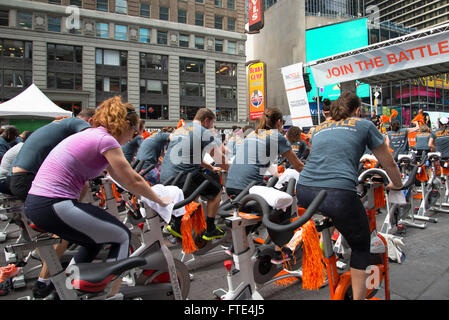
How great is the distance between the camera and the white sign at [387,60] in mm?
7918

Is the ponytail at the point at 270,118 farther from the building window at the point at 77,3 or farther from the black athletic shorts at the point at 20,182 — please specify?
the building window at the point at 77,3

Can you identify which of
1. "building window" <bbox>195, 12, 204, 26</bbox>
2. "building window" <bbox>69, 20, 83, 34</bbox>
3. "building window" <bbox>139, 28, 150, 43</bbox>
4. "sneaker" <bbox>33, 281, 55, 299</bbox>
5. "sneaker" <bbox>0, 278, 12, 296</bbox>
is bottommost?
"sneaker" <bbox>0, 278, 12, 296</bbox>

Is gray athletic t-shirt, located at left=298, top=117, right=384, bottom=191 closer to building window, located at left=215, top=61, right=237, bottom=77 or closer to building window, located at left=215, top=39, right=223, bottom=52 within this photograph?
building window, located at left=215, top=61, right=237, bottom=77

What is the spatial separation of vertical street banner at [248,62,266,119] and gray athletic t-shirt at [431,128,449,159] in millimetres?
13800

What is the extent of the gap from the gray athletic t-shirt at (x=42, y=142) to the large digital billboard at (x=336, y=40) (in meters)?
34.1

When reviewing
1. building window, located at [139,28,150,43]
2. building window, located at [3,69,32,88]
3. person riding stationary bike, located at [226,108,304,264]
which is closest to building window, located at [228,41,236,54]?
building window, located at [139,28,150,43]

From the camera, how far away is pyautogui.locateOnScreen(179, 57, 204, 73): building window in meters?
33.1

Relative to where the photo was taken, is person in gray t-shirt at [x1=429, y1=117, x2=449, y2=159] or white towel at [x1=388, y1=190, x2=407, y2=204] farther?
person in gray t-shirt at [x1=429, y1=117, x2=449, y2=159]

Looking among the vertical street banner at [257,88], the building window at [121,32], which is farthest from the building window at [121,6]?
the vertical street banner at [257,88]

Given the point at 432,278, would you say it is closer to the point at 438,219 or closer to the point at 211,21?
the point at 438,219

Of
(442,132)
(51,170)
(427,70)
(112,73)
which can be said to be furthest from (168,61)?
(51,170)

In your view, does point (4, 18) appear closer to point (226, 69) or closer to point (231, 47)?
point (226, 69)

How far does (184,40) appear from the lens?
33125 millimetres

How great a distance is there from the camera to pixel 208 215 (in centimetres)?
453
